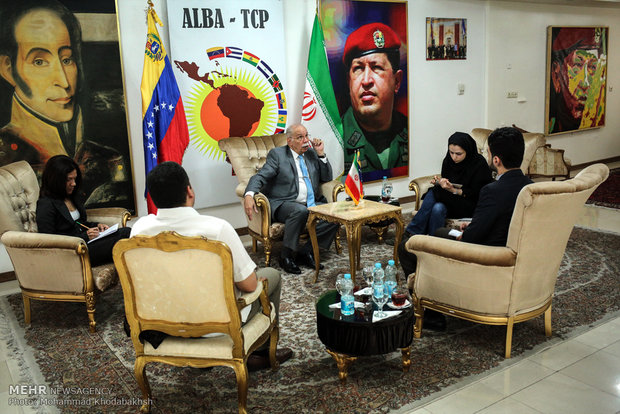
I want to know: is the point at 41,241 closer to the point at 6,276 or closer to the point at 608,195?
the point at 6,276

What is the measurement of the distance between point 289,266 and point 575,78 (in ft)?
23.2

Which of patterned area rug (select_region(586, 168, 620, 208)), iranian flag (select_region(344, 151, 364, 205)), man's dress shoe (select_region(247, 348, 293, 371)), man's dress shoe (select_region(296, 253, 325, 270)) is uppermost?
A: iranian flag (select_region(344, 151, 364, 205))

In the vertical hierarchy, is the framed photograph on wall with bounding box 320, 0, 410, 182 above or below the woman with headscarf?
above

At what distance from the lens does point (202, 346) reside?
8.92ft

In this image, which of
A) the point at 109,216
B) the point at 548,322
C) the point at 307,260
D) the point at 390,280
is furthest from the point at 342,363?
the point at 109,216

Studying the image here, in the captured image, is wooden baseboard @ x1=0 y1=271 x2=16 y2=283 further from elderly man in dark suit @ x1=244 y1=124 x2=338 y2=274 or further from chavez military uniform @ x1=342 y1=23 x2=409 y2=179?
chavez military uniform @ x1=342 y1=23 x2=409 y2=179

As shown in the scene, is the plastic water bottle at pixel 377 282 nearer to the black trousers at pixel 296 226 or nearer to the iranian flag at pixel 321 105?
the black trousers at pixel 296 226

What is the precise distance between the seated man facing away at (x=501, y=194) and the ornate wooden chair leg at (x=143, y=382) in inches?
77.9

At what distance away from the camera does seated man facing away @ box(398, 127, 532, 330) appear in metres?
3.27

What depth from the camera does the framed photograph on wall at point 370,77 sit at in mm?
6719

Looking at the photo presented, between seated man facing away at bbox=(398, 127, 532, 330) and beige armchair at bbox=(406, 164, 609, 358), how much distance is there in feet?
0.45

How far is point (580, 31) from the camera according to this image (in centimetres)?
946

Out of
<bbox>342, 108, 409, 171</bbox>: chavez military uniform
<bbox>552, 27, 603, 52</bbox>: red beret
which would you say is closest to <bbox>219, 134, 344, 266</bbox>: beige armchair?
<bbox>342, 108, 409, 171</bbox>: chavez military uniform

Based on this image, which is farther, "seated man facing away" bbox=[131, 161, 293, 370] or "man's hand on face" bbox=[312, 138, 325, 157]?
"man's hand on face" bbox=[312, 138, 325, 157]
